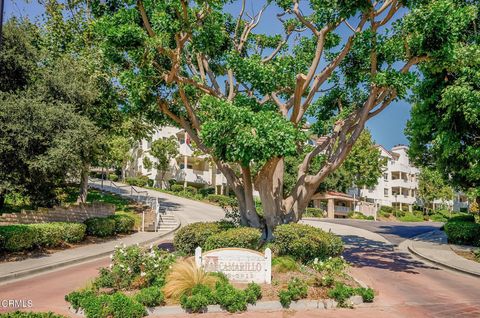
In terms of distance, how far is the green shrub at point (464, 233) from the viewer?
20.9 m

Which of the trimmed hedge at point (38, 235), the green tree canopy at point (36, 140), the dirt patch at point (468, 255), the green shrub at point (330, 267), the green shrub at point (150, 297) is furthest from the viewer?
the dirt patch at point (468, 255)

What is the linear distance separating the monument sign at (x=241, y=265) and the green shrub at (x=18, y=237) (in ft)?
27.6

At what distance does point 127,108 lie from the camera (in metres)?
17.2

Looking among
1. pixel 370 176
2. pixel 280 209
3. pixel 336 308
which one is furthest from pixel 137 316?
pixel 370 176

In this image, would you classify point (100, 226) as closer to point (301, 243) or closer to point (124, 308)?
point (301, 243)

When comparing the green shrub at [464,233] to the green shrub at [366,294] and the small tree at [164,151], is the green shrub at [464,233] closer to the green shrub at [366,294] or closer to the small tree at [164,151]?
the green shrub at [366,294]

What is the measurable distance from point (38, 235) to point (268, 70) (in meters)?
11.3

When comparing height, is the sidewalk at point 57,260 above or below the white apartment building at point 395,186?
below

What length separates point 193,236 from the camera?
13.3 m

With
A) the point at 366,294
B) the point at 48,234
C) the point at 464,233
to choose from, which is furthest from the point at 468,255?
the point at 48,234

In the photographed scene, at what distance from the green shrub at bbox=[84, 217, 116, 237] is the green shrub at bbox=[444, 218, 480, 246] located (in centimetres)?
1900

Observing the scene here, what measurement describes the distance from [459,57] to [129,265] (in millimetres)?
14412

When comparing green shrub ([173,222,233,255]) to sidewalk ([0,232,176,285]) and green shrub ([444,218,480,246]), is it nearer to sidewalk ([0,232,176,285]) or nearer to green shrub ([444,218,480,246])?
sidewalk ([0,232,176,285])

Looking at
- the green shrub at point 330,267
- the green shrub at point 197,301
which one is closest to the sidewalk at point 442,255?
the green shrub at point 330,267
